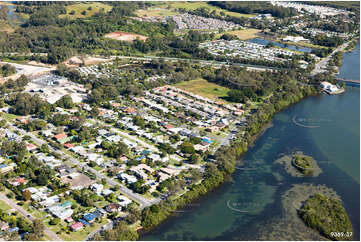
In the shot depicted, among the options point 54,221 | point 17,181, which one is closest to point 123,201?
point 54,221

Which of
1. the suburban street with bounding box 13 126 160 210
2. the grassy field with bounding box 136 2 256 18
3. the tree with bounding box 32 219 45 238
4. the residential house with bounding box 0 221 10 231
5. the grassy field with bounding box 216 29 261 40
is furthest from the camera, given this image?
the grassy field with bounding box 136 2 256 18

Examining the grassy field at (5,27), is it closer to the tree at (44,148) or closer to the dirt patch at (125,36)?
the dirt patch at (125,36)

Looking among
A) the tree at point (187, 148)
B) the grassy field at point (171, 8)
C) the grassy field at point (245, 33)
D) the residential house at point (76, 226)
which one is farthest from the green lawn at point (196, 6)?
the residential house at point (76, 226)

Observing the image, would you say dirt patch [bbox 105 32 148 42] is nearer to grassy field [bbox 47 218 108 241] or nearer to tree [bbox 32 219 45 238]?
grassy field [bbox 47 218 108 241]

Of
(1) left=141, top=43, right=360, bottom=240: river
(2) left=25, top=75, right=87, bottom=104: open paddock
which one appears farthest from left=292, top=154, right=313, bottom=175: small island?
(2) left=25, top=75, right=87, bottom=104: open paddock

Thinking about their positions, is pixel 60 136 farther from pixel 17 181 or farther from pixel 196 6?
pixel 196 6

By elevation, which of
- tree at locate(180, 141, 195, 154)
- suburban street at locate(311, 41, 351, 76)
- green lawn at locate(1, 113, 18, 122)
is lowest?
green lawn at locate(1, 113, 18, 122)
